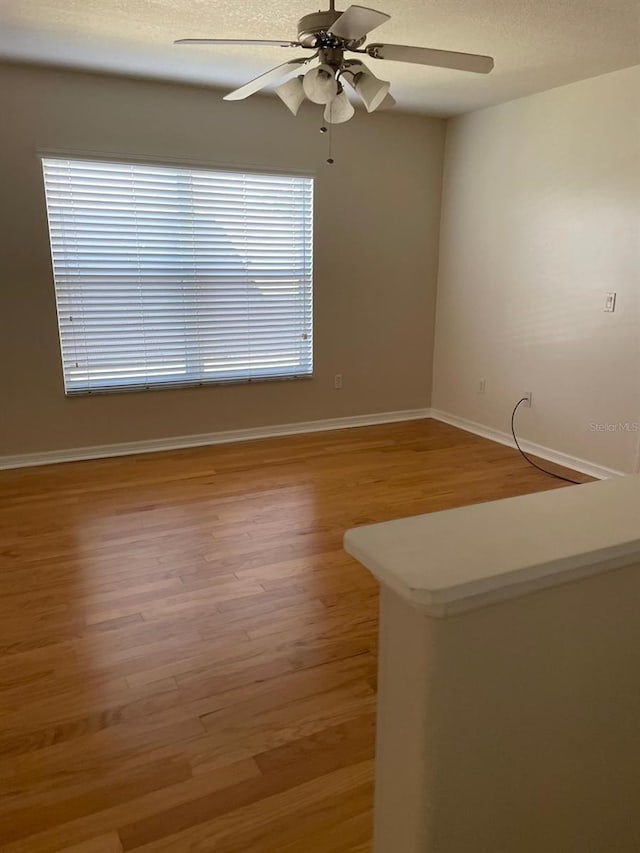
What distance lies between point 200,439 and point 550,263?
9.21ft

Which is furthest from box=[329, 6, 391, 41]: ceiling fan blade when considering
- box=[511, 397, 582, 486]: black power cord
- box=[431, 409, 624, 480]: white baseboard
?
box=[511, 397, 582, 486]: black power cord

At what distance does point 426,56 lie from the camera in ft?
7.59

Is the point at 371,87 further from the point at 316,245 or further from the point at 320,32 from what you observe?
the point at 316,245

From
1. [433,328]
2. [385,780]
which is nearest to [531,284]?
[433,328]

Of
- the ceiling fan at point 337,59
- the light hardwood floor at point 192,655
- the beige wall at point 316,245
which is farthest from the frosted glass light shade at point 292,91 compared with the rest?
the light hardwood floor at point 192,655

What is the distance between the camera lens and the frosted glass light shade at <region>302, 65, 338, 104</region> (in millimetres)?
2340

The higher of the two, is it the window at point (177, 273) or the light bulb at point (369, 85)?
the light bulb at point (369, 85)

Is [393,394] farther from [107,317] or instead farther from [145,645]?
[145,645]

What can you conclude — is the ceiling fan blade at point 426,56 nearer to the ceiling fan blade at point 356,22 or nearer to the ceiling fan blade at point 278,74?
the ceiling fan blade at point 356,22

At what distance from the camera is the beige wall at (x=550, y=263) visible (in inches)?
145

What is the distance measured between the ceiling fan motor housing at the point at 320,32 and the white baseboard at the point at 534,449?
261cm

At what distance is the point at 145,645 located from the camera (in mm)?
2199

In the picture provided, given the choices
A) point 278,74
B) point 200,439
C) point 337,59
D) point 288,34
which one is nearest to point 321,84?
point 337,59

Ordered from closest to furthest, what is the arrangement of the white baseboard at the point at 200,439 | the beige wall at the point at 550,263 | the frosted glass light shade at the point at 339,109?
the frosted glass light shade at the point at 339,109 < the beige wall at the point at 550,263 < the white baseboard at the point at 200,439
